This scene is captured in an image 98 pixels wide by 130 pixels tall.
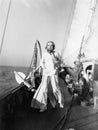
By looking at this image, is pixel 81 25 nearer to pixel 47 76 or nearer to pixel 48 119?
pixel 47 76

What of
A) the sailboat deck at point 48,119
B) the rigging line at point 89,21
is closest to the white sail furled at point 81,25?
the rigging line at point 89,21

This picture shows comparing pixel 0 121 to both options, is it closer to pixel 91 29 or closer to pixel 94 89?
pixel 94 89

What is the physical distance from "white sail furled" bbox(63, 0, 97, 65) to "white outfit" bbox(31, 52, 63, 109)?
3154 mm

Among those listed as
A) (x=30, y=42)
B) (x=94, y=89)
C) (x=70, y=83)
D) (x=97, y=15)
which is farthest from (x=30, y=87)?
(x=97, y=15)

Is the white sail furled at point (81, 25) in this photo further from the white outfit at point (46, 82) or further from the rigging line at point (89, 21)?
the white outfit at point (46, 82)

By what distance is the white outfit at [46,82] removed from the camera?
1.59 m

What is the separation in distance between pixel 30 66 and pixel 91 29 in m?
3.78

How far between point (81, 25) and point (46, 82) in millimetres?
4142

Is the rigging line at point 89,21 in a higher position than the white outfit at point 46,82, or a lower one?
higher

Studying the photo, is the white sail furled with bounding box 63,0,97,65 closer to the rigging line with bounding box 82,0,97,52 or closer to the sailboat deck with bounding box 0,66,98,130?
the rigging line with bounding box 82,0,97,52

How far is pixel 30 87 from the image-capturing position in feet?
5.50

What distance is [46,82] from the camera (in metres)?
1.63

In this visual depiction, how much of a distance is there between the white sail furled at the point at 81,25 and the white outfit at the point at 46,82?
3154mm

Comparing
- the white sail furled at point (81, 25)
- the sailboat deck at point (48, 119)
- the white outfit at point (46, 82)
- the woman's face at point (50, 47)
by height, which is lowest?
the sailboat deck at point (48, 119)
